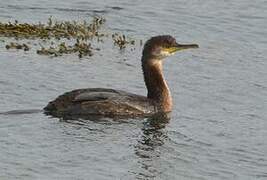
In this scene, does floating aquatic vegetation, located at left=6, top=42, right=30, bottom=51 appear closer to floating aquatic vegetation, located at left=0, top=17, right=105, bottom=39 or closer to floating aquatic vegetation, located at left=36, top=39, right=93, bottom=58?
floating aquatic vegetation, located at left=36, top=39, right=93, bottom=58

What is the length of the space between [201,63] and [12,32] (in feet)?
14.7

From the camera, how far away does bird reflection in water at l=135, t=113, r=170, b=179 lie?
1680cm

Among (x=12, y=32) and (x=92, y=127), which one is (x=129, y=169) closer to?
(x=92, y=127)

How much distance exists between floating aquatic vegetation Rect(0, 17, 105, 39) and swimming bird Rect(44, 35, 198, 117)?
414 centimetres

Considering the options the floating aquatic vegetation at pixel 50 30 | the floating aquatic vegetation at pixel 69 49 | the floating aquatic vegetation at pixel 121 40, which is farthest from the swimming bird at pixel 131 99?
the floating aquatic vegetation at pixel 50 30

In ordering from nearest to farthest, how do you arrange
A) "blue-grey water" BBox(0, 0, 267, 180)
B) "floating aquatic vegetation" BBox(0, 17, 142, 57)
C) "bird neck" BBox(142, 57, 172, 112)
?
"blue-grey water" BBox(0, 0, 267, 180), "bird neck" BBox(142, 57, 172, 112), "floating aquatic vegetation" BBox(0, 17, 142, 57)

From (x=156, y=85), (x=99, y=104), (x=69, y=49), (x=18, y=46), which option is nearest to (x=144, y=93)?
(x=156, y=85)

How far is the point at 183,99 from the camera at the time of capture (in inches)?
861

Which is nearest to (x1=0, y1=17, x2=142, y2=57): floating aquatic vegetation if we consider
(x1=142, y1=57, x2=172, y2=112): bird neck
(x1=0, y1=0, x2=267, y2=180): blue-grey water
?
(x1=0, y1=0, x2=267, y2=180): blue-grey water

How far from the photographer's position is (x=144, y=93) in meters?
22.6

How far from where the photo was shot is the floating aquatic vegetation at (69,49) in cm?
2442

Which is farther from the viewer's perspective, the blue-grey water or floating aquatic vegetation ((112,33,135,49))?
floating aquatic vegetation ((112,33,135,49))

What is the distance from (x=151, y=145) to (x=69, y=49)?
6.75 m

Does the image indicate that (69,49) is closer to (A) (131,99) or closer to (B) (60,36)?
(B) (60,36)
